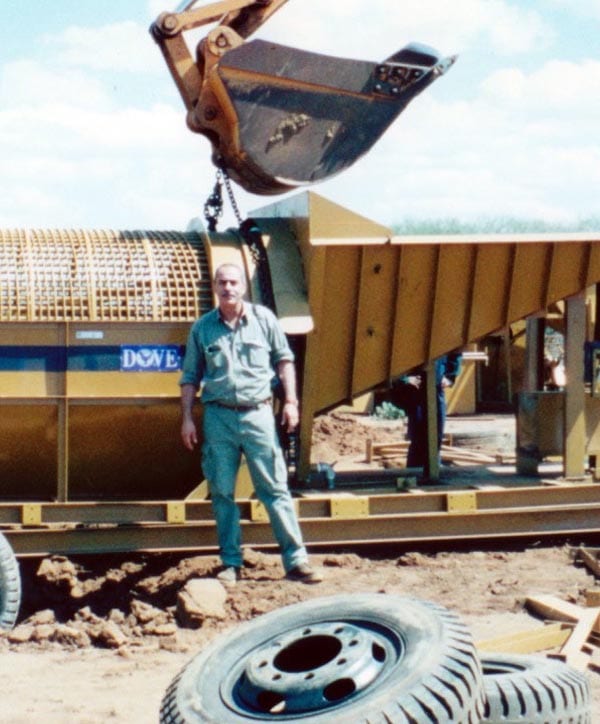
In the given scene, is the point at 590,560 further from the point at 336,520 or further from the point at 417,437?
the point at 417,437

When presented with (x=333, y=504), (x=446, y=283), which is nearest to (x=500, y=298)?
(x=446, y=283)

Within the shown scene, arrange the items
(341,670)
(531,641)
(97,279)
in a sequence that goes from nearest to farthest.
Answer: (341,670), (531,641), (97,279)

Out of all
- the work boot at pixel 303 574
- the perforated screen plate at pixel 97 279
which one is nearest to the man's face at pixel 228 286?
A: the perforated screen plate at pixel 97 279

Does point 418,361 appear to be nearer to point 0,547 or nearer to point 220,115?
point 220,115

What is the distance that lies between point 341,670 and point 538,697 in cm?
87

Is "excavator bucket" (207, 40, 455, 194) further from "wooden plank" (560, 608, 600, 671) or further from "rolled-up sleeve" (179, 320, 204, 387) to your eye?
"wooden plank" (560, 608, 600, 671)

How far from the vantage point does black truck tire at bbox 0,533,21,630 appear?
6.48m

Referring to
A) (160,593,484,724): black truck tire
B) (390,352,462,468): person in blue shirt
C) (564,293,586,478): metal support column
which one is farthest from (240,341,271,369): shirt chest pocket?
(564,293,586,478): metal support column

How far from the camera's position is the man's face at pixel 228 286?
6.68 meters

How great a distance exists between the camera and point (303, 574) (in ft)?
22.5

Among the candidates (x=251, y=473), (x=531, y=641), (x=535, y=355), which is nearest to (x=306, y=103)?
(x=251, y=473)

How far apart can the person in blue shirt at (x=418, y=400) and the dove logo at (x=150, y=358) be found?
1970 mm

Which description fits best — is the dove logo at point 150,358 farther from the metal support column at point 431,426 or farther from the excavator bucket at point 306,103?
the metal support column at point 431,426

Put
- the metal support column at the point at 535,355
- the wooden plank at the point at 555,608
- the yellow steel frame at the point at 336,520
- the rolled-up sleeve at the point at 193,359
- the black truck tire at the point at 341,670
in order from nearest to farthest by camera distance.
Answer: the black truck tire at the point at 341,670
the wooden plank at the point at 555,608
the rolled-up sleeve at the point at 193,359
the yellow steel frame at the point at 336,520
the metal support column at the point at 535,355
